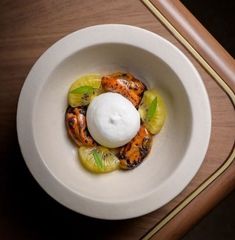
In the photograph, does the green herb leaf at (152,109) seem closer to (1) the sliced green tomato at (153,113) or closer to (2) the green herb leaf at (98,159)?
(1) the sliced green tomato at (153,113)

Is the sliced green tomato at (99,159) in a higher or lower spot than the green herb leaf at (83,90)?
lower

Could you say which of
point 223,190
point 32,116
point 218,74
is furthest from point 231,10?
point 32,116

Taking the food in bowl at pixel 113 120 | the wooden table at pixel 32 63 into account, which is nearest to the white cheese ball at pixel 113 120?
the food in bowl at pixel 113 120

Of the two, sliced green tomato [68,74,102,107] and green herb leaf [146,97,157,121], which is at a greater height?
sliced green tomato [68,74,102,107]

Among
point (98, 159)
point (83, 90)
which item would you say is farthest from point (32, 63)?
point (98, 159)

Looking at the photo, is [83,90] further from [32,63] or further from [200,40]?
[200,40]

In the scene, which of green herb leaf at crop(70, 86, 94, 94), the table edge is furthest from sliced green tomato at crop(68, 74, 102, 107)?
the table edge

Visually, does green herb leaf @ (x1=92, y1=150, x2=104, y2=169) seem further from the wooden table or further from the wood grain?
the wood grain
